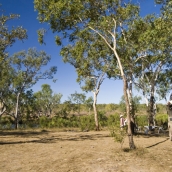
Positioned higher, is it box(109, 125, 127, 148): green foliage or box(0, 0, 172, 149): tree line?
box(0, 0, 172, 149): tree line

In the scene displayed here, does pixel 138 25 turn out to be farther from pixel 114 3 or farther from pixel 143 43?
pixel 114 3

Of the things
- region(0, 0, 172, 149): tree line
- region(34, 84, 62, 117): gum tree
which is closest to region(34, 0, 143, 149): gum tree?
region(0, 0, 172, 149): tree line

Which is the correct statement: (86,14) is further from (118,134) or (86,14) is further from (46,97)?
(46,97)

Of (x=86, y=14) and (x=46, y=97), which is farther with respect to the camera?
(x=46, y=97)

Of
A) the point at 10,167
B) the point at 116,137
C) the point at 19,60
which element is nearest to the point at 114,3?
the point at 116,137

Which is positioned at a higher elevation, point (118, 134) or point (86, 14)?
point (86, 14)

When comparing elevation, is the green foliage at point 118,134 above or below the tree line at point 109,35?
below

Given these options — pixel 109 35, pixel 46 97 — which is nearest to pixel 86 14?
pixel 109 35

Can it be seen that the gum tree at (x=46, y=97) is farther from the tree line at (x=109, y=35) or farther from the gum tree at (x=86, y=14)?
the gum tree at (x=86, y=14)

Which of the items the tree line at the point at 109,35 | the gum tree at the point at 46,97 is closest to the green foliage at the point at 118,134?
the tree line at the point at 109,35

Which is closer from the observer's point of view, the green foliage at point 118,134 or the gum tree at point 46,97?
the green foliage at point 118,134

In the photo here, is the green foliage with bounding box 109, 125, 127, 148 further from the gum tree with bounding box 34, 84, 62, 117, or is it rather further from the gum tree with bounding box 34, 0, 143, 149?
the gum tree with bounding box 34, 84, 62, 117

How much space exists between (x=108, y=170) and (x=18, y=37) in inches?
558

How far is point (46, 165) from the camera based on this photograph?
28.5 ft
